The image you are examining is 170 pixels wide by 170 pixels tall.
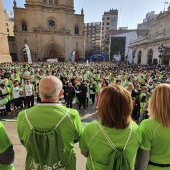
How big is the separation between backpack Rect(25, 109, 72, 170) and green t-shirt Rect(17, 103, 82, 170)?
4 centimetres

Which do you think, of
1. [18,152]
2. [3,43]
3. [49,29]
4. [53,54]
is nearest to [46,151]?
[18,152]

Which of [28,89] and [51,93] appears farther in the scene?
[28,89]

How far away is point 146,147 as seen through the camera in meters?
1.80

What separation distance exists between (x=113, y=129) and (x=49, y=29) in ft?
157

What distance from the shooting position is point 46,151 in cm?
177

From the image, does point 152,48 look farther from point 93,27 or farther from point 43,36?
point 93,27

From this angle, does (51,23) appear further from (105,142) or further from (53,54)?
(105,142)

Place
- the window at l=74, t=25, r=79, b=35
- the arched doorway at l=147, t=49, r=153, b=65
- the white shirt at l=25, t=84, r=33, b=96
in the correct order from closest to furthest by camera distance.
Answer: the white shirt at l=25, t=84, r=33, b=96 < the arched doorway at l=147, t=49, r=153, b=65 < the window at l=74, t=25, r=79, b=35

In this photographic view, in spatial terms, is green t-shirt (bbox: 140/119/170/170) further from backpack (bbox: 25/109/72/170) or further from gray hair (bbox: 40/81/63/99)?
gray hair (bbox: 40/81/63/99)

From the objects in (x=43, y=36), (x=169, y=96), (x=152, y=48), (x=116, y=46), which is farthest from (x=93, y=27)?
(x=169, y=96)

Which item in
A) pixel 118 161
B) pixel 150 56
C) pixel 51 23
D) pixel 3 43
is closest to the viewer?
pixel 118 161

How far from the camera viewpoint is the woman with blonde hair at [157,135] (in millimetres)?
1760

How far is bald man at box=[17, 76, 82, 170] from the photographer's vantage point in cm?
174

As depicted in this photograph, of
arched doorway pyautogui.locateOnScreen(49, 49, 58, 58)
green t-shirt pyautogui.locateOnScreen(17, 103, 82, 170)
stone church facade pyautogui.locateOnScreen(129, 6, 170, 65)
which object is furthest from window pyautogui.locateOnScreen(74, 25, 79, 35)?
green t-shirt pyautogui.locateOnScreen(17, 103, 82, 170)
